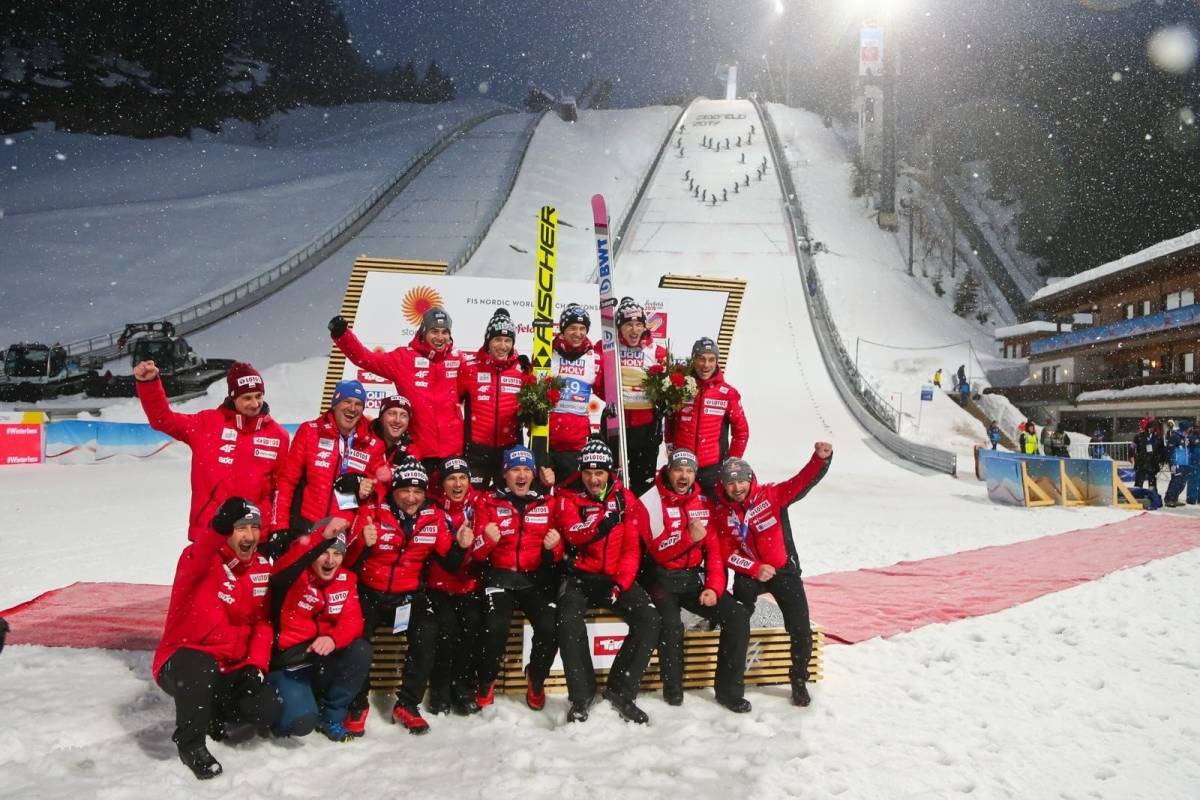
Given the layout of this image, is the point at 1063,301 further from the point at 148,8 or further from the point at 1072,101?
the point at 148,8

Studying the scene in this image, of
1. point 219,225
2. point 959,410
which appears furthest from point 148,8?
point 959,410

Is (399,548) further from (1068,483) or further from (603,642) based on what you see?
(1068,483)

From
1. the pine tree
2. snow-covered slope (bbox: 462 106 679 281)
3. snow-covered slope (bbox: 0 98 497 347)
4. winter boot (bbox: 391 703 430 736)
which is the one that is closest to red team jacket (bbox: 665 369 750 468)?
winter boot (bbox: 391 703 430 736)

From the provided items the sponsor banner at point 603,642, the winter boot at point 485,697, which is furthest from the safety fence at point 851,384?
the winter boot at point 485,697

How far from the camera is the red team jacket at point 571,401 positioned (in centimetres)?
552

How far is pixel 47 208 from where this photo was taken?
3634 cm

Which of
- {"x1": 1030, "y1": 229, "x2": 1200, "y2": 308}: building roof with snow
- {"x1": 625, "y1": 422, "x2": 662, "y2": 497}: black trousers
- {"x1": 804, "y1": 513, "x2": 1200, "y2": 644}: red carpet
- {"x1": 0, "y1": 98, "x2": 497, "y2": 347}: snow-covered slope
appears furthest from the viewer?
{"x1": 0, "y1": 98, "x2": 497, "y2": 347}: snow-covered slope

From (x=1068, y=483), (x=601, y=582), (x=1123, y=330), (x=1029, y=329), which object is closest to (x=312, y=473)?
(x=601, y=582)

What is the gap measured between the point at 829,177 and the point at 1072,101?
24342 millimetres

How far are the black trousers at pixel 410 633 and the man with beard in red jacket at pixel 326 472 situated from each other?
1.67 feet

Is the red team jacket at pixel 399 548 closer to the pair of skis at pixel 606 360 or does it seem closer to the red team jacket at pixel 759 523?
the pair of skis at pixel 606 360

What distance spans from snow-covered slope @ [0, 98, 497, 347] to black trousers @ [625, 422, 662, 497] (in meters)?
25.3

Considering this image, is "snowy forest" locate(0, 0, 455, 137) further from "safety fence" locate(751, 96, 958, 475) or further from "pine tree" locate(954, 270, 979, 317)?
"pine tree" locate(954, 270, 979, 317)

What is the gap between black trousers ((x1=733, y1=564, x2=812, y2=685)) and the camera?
444 cm
